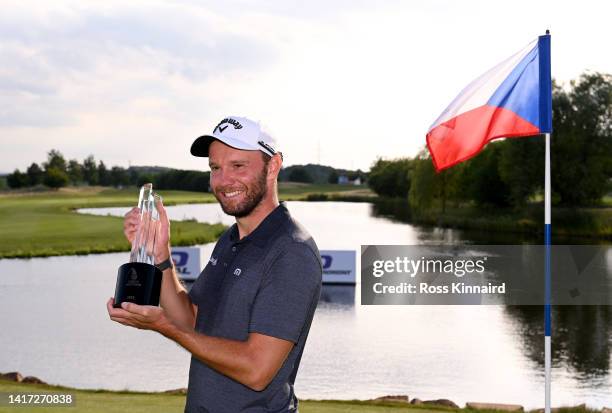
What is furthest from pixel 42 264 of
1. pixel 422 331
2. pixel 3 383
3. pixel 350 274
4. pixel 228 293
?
pixel 228 293

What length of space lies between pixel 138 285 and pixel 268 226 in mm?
560

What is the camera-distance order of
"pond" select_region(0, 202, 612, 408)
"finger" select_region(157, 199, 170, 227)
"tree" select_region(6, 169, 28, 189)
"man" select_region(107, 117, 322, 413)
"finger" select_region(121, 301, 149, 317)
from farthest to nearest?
1. "tree" select_region(6, 169, 28, 189)
2. "pond" select_region(0, 202, 612, 408)
3. "finger" select_region(157, 199, 170, 227)
4. "man" select_region(107, 117, 322, 413)
5. "finger" select_region(121, 301, 149, 317)

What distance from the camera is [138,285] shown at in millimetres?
3016

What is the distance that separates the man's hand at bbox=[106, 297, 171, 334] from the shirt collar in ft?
1.72

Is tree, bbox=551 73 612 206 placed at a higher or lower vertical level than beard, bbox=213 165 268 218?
higher

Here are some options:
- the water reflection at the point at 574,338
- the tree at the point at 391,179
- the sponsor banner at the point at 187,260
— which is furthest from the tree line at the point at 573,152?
the tree at the point at 391,179

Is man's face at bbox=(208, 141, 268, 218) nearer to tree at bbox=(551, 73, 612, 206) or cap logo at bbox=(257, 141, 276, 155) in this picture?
cap logo at bbox=(257, 141, 276, 155)

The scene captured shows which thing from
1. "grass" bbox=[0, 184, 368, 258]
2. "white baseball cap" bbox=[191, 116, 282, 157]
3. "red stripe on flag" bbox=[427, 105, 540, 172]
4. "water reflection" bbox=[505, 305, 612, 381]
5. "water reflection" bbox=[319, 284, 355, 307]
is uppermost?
"red stripe on flag" bbox=[427, 105, 540, 172]

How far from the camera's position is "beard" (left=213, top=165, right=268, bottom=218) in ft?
10.7

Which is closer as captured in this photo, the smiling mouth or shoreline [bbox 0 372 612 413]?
the smiling mouth

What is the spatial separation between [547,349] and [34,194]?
119083 mm

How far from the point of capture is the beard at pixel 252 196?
128 inches

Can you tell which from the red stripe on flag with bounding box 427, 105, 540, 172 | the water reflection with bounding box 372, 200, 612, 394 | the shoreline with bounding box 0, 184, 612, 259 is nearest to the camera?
the red stripe on flag with bounding box 427, 105, 540, 172

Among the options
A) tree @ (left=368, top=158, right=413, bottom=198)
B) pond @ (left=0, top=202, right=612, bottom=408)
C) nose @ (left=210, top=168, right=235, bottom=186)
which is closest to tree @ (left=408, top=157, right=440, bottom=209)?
tree @ (left=368, top=158, right=413, bottom=198)
